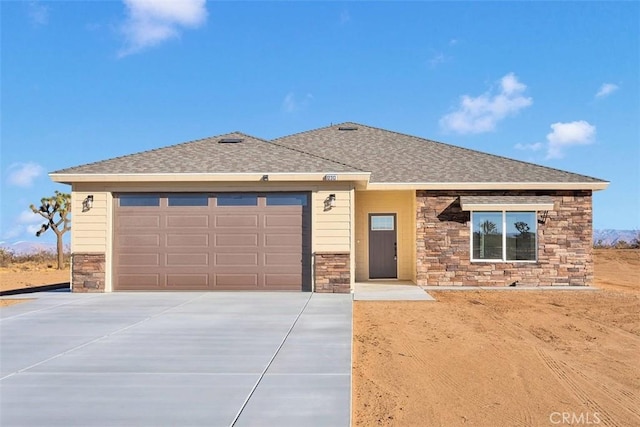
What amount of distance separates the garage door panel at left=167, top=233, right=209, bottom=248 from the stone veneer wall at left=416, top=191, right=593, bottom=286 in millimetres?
6198

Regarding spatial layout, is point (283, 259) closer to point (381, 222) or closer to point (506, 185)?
point (381, 222)

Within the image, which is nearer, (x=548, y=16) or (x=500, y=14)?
(x=500, y=14)

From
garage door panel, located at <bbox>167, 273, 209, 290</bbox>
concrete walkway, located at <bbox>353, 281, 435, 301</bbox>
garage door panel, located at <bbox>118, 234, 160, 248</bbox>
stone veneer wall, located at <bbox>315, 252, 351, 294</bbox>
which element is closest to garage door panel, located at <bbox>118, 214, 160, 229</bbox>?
garage door panel, located at <bbox>118, 234, 160, 248</bbox>

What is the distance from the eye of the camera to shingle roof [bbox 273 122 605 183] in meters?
13.7

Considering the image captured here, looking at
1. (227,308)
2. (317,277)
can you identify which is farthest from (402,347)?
(317,277)

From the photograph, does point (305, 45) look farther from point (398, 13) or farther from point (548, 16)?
point (548, 16)

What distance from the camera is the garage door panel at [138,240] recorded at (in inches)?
479

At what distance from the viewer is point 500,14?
1278 centimetres

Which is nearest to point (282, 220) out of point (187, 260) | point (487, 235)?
point (187, 260)

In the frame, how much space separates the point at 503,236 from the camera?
531 inches

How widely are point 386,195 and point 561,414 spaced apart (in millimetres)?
11028

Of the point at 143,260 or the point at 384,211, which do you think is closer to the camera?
the point at 143,260

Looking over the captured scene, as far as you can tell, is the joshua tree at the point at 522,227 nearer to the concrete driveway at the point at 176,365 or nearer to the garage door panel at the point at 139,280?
the concrete driveway at the point at 176,365

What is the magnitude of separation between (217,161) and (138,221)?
8.74 ft
